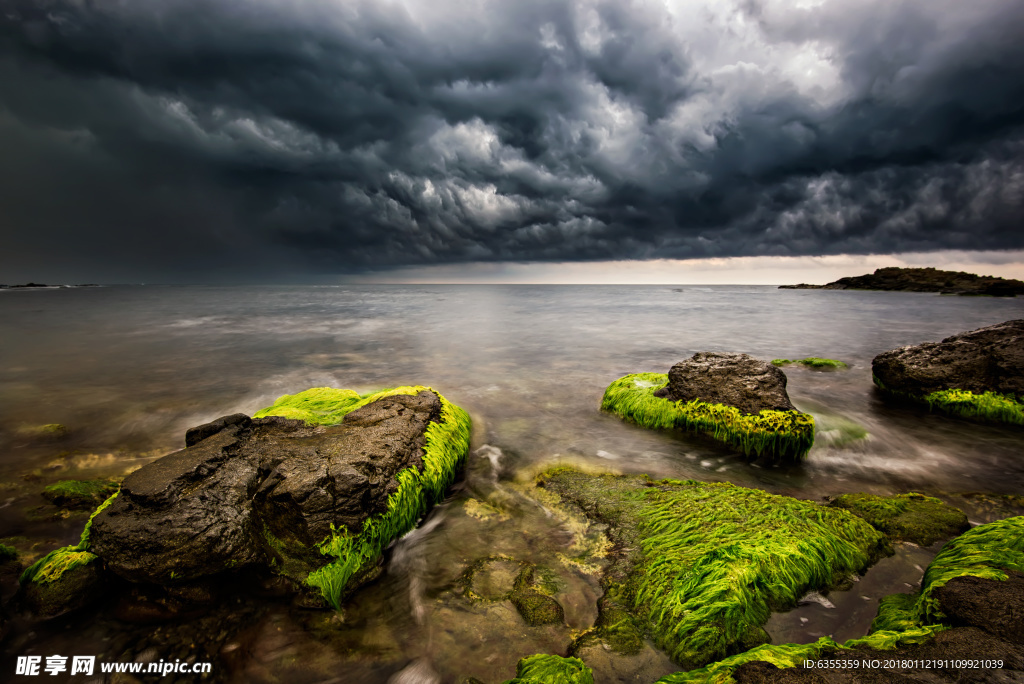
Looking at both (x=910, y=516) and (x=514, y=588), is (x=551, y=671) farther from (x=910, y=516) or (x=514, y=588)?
(x=910, y=516)

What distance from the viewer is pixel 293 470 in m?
3.26

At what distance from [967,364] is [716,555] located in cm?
752

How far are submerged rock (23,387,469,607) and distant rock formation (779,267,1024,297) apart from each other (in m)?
95.9

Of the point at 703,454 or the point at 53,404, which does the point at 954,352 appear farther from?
the point at 53,404

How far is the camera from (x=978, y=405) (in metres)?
6.52

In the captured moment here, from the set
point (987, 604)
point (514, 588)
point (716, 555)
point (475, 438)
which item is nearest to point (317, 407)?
point (475, 438)

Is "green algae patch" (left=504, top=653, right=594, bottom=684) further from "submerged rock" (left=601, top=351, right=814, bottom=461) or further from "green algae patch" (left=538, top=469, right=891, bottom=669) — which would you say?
"submerged rock" (left=601, top=351, right=814, bottom=461)

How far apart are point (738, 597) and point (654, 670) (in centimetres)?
74

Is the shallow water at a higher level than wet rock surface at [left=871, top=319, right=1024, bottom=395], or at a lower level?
lower

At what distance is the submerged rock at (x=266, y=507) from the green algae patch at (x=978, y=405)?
27.9 feet

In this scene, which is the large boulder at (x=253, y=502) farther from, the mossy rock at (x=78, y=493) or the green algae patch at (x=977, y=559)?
the green algae patch at (x=977, y=559)

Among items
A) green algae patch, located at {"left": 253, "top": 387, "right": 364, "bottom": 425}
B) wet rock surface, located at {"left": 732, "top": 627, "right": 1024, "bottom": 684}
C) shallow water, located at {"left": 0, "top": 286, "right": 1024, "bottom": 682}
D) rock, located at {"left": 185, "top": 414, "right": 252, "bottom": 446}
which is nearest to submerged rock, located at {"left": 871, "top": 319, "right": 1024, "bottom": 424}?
shallow water, located at {"left": 0, "top": 286, "right": 1024, "bottom": 682}

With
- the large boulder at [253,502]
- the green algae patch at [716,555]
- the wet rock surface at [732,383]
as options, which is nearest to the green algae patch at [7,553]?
the large boulder at [253,502]

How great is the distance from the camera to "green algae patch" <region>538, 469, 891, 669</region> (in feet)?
8.03
